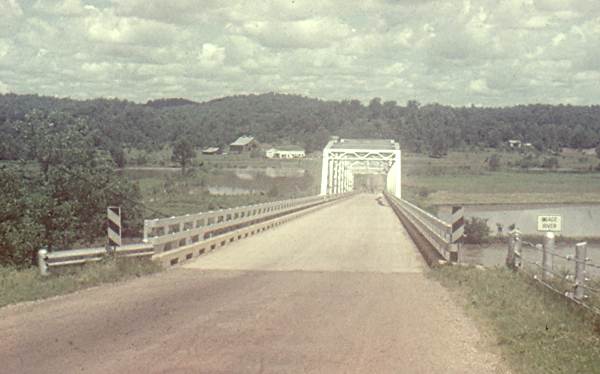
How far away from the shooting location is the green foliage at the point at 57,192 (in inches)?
1267

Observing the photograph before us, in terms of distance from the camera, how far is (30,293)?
12.0 metres

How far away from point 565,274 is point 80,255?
26.1 ft

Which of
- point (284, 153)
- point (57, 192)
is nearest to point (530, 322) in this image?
point (57, 192)

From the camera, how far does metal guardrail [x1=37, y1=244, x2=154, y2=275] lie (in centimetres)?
1359

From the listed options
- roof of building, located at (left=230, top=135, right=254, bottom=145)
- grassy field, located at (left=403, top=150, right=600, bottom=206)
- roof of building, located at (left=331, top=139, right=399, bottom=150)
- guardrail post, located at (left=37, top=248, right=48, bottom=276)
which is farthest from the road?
roof of building, located at (left=230, top=135, right=254, bottom=145)

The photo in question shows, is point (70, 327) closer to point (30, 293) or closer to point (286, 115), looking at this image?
point (30, 293)

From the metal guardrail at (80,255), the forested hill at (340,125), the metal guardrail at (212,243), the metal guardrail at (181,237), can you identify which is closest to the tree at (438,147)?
the forested hill at (340,125)

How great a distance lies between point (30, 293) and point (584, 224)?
66825 mm

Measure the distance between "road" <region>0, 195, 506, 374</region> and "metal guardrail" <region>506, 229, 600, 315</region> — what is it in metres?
1.48

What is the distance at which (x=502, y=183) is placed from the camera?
341ft

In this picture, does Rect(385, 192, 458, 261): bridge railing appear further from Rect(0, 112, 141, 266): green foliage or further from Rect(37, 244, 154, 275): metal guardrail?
Rect(0, 112, 141, 266): green foliage

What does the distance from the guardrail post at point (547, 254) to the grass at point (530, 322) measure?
1.00 feet

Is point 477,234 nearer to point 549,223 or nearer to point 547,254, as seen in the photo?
point 549,223

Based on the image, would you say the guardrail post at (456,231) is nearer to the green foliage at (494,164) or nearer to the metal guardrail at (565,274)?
the metal guardrail at (565,274)
